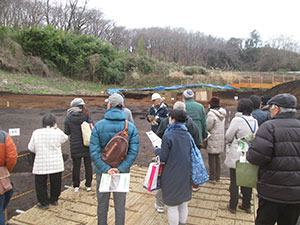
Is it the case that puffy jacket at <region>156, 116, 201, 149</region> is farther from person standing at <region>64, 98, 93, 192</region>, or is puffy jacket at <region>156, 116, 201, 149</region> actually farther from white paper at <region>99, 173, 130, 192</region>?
person standing at <region>64, 98, 93, 192</region>

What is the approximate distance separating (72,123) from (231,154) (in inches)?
102

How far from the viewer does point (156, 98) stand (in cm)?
452

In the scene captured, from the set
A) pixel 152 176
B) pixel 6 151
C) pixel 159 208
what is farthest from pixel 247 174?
pixel 6 151

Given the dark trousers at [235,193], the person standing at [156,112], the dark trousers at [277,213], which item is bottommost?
the dark trousers at [235,193]

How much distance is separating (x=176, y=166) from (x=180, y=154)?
14cm

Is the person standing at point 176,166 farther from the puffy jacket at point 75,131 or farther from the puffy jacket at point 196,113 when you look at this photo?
the puffy jacket at point 75,131

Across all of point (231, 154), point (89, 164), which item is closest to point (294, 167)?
point (231, 154)

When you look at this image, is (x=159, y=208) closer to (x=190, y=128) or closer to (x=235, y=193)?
(x=235, y=193)

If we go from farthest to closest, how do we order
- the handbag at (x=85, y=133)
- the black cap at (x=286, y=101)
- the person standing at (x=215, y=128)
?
1. the person standing at (x=215, y=128)
2. the handbag at (x=85, y=133)
3. the black cap at (x=286, y=101)

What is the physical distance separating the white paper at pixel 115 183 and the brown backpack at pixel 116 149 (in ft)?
0.42

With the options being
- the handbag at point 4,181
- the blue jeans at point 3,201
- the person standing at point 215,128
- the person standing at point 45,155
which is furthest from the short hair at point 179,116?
the blue jeans at point 3,201

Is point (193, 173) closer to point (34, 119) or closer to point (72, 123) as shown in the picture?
point (72, 123)

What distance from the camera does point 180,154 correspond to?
2.59 m

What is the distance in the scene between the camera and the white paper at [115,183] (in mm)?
2480
